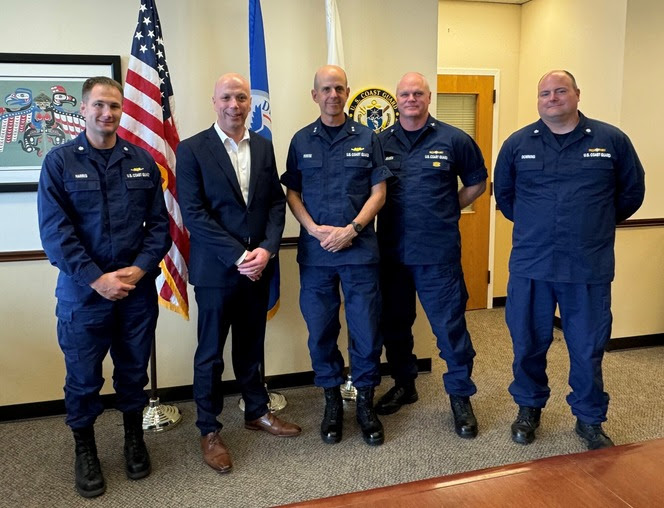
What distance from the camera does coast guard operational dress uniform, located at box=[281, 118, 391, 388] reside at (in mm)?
2447

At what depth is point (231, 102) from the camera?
89.1 inches

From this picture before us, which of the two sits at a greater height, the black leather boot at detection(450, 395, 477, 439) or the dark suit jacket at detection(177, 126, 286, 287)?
the dark suit jacket at detection(177, 126, 286, 287)

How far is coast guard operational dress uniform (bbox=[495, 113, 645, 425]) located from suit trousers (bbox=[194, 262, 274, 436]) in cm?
118

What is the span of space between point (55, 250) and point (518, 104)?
13.0 ft

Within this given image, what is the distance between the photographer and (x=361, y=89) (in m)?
3.11

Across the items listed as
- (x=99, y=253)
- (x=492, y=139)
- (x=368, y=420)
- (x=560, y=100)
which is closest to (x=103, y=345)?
(x=99, y=253)

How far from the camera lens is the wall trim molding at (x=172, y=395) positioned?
285cm

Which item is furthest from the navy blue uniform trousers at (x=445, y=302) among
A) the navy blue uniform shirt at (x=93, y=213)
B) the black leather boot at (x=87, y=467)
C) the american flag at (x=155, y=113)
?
the black leather boot at (x=87, y=467)

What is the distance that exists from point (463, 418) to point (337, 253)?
0.99 metres

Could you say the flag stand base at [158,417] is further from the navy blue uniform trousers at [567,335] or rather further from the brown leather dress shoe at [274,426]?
the navy blue uniform trousers at [567,335]

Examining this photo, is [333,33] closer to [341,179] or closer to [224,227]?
[341,179]

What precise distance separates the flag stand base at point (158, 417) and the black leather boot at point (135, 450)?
34cm

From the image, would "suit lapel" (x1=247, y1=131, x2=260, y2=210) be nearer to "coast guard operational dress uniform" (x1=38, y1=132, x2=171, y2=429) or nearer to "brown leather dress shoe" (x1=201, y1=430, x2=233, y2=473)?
"coast guard operational dress uniform" (x1=38, y1=132, x2=171, y2=429)

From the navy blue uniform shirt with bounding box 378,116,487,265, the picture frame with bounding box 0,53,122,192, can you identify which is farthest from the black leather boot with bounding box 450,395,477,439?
the picture frame with bounding box 0,53,122,192
